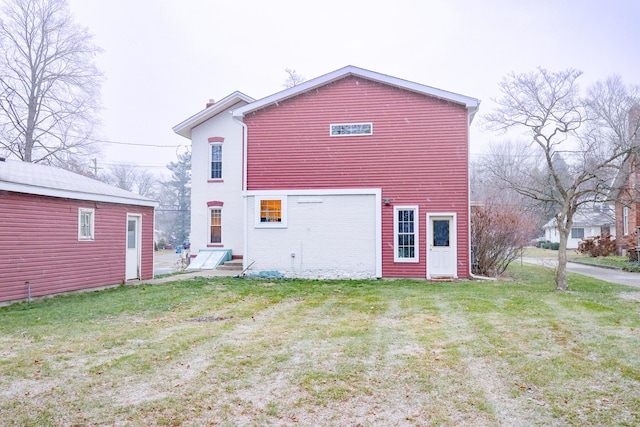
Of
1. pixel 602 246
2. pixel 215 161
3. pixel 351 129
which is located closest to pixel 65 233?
pixel 351 129

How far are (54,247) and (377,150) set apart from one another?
9397 millimetres

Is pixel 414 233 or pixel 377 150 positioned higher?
pixel 377 150

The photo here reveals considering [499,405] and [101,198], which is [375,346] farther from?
[101,198]

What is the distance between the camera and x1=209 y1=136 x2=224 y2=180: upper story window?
1978 cm

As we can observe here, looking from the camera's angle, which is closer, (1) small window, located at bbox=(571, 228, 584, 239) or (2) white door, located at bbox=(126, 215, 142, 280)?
(2) white door, located at bbox=(126, 215, 142, 280)

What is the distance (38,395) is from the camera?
446cm

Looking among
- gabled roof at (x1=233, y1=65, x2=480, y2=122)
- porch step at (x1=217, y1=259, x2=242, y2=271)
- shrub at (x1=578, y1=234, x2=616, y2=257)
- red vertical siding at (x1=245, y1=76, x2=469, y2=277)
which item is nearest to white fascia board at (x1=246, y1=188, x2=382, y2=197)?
red vertical siding at (x1=245, y1=76, x2=469, y2=277)

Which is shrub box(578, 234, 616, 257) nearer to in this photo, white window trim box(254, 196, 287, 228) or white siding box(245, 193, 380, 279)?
white siding box(245, 193, 380, 279)

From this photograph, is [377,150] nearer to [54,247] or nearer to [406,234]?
[406,234]

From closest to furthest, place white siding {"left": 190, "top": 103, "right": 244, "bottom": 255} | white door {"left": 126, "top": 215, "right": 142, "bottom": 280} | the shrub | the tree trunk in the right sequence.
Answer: the tree trunk, white door {"left": 126, "top": 215, "right": 142, "bottom": 280}, white siding {"left": 190, "top": 103, "right": 244, "bottom": 255}, the shrub

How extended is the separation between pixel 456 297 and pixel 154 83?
40729mm

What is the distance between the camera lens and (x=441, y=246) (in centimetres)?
1400

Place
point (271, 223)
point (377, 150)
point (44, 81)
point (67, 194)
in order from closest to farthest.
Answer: point (67, 194) < point (377, 150) < point (271, 223) < point (44, 81)

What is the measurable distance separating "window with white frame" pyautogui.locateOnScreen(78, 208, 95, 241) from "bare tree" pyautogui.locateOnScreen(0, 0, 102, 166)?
1448 centimetres
